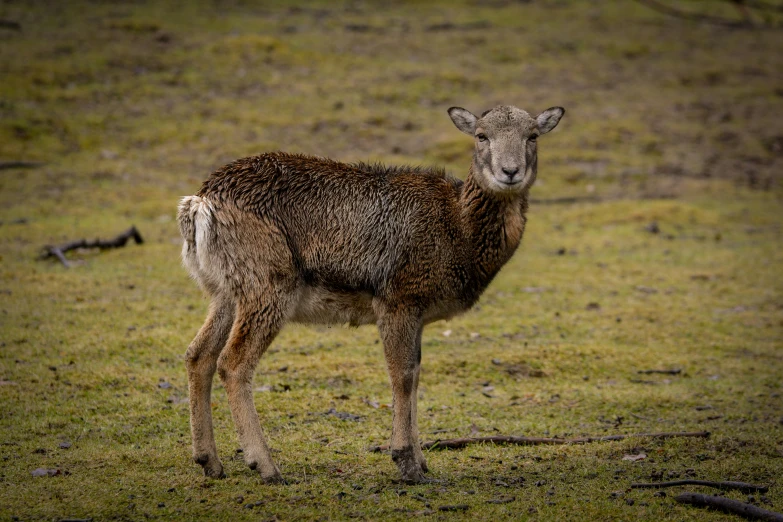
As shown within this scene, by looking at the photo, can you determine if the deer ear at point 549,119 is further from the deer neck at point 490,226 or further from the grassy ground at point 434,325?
the grassy ground at point 434,325

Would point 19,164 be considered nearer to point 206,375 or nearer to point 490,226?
point 206,375

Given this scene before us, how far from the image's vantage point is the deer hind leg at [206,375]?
7730 millimetres

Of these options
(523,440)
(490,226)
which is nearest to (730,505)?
(523,440)

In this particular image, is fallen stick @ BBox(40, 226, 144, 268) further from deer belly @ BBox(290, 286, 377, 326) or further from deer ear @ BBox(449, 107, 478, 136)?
deer ear @ BBox(449, 107, 478, 136)

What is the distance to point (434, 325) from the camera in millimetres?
13766

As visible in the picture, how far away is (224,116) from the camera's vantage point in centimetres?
2708

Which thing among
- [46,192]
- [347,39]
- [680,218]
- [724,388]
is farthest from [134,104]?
[724,388]

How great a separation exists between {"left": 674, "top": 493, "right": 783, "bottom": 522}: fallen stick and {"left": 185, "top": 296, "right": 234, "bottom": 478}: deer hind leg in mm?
3866

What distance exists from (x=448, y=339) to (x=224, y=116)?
16.2 metres

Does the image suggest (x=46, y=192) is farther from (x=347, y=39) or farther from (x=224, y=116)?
(x=347, y=39)

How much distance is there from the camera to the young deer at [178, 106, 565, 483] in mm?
7691

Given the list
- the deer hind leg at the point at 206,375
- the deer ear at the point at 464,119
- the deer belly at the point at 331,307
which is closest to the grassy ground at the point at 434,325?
the deer hind leg at the point at 206,375

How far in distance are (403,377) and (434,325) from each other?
5.87 meters

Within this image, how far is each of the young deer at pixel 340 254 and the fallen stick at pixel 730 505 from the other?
87.8 inches
